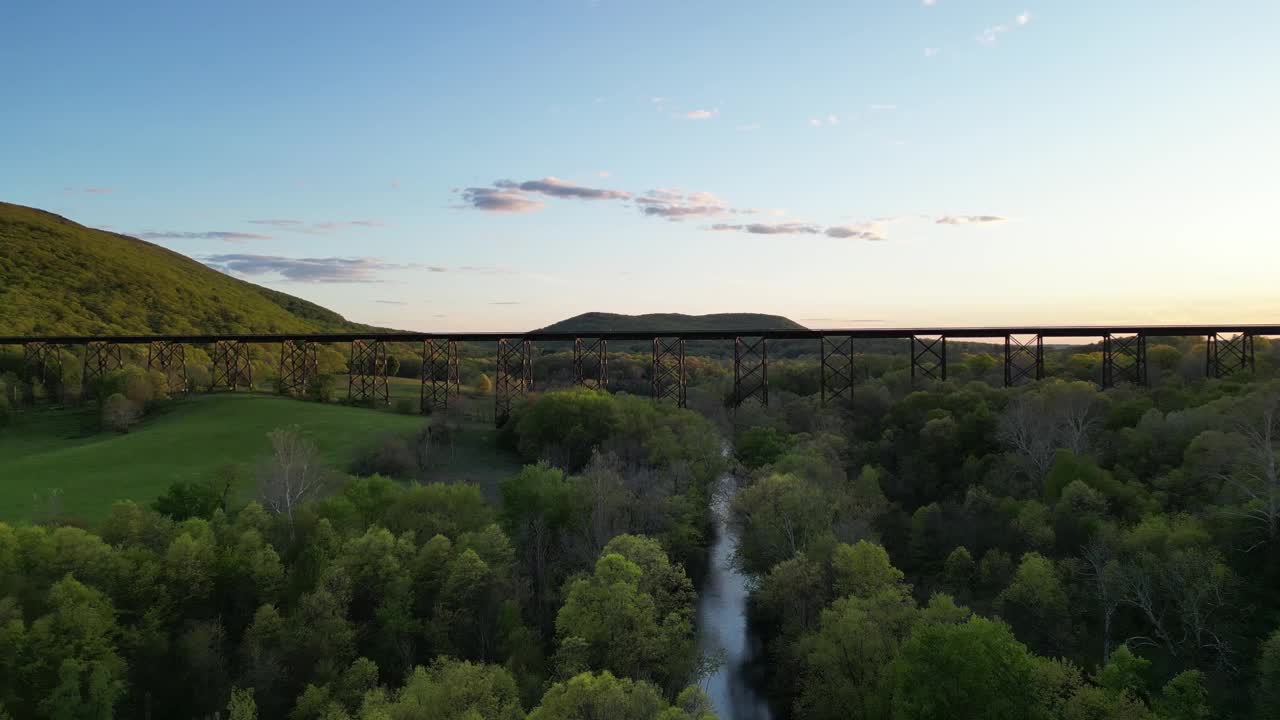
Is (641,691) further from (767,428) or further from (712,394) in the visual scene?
(712,394)

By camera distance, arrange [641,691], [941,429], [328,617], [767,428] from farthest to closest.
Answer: [767,428], [941,429], [328,617], [641,691]

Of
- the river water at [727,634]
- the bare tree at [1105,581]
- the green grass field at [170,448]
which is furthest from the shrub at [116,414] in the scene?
the bare tree at [1105,581]

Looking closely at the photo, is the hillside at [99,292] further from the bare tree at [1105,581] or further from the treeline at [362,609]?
the bare tree at [1105,581]

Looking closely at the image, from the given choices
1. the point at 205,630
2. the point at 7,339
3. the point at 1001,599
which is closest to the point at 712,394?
the point at 1001,599

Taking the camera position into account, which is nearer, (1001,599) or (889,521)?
(1001,599)

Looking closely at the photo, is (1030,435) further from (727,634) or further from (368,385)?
(368,385)

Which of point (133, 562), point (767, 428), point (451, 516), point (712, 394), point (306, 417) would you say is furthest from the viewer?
point (712, 394)

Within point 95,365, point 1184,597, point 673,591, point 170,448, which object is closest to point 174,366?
point 95,365
